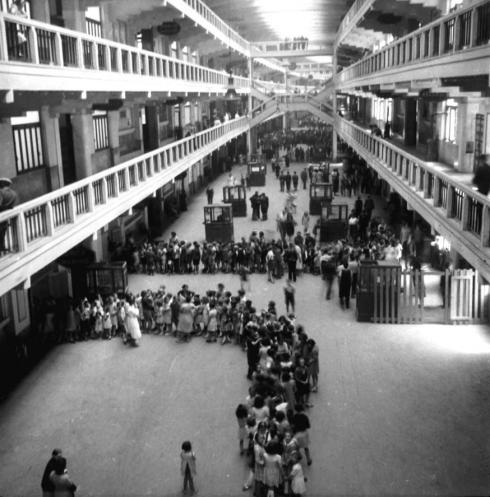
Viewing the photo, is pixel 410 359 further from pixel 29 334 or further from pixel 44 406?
Answer: pixel 29 334

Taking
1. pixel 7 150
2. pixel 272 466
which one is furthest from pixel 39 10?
pixel 272 466

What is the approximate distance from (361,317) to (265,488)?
857cm

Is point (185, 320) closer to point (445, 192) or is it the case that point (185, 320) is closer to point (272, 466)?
point (445, 192)

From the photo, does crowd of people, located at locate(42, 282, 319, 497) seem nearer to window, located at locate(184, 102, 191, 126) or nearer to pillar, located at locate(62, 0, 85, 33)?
pillar, located at locate(62, 0, 85, 33)

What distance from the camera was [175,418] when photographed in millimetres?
12438

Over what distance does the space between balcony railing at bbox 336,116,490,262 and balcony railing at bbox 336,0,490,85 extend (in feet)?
8.19

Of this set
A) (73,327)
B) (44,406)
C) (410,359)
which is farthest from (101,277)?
(410,359)

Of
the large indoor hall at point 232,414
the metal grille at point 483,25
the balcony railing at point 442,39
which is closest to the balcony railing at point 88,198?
the large indoor hall at point 232,414

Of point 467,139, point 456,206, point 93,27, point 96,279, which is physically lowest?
point 96,279

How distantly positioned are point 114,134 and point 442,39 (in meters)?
12.9

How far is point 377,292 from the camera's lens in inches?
685

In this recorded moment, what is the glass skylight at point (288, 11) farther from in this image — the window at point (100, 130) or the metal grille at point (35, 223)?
the metal grille at point (35, 223)

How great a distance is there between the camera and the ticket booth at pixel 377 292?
1731 centimetres

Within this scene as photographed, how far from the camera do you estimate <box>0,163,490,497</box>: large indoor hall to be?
34.2 ft
